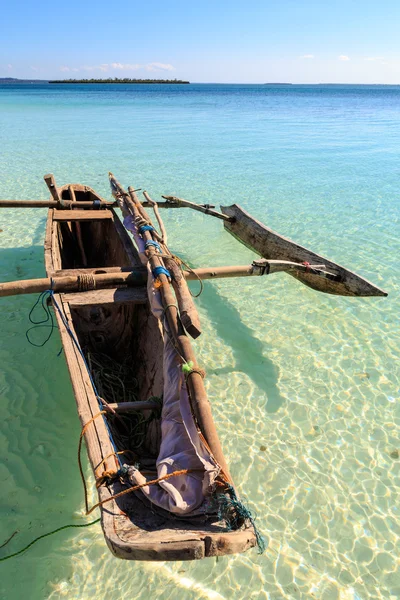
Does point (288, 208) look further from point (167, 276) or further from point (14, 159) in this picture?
point (14, 159)

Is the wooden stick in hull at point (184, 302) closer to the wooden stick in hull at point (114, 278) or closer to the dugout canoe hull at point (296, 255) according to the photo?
the wooden stick in hull at point (114, 278)

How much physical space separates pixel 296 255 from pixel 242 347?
4.39 feet

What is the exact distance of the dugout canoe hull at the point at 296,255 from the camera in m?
4.56

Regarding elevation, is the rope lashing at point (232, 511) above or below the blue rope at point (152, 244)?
below

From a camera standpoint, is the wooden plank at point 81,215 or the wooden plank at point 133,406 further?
the wooden plank at point 81,215

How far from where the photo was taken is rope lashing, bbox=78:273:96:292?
3.89 m

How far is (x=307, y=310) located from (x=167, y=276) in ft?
9.95

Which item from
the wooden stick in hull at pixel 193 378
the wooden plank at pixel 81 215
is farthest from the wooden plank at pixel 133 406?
the wooden plank at pixel 81 215

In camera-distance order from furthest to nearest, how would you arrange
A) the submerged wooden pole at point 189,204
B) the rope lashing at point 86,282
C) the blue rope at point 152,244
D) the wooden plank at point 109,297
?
the submerged wooden pole at point 189,204 → the blue rope at point 152,244 → the rope lashing at point 86,282 → the wooden plank at point 109,297

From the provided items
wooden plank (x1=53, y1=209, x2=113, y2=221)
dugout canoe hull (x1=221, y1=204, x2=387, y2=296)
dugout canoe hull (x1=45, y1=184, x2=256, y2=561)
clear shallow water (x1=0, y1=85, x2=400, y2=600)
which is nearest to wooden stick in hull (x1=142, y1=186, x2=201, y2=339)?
dugout canoe hull (x1=45, y1=184, x2=256, y2=561)

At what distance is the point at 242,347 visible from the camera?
512 cm

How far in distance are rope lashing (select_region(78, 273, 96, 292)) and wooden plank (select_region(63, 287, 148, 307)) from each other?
0.16ft

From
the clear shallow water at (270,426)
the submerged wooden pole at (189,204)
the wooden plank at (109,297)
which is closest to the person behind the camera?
the clear shallow water at (270,426)

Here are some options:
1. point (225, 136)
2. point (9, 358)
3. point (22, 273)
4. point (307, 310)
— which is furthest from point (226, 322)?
point (225, 136)
